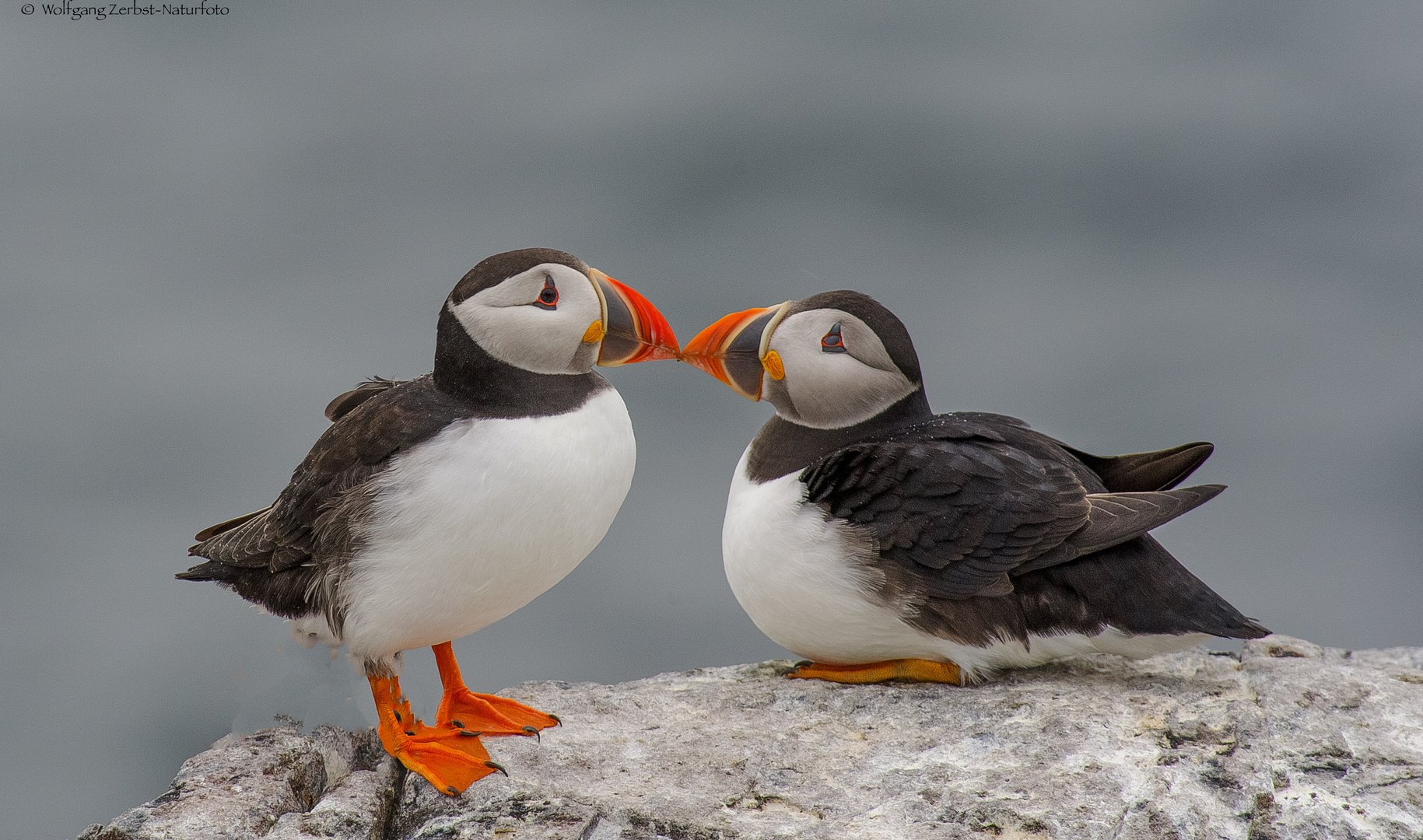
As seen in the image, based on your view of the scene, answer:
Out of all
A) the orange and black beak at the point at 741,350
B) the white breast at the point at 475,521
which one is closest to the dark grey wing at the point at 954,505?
the orange and black beak at the point at 741,350

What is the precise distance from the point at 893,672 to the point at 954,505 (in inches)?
24.6

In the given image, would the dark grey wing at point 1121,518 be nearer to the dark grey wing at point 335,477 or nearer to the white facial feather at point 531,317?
the white facial feather at point 531,317

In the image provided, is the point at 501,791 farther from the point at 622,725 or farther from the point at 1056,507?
the point at 1056,507

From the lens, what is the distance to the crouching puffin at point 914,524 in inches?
139

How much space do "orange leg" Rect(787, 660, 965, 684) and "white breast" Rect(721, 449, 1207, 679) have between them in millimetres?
24

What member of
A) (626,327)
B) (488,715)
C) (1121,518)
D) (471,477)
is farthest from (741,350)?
(488,715)

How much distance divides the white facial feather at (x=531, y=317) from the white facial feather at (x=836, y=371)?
800mm

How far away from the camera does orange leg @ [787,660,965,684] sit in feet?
12.5

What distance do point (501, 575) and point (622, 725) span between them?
68cm

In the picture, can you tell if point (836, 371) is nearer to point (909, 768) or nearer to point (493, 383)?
point (493, 383)

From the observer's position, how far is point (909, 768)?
10.3 feet

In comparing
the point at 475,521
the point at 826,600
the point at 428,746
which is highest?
the point at 475,521

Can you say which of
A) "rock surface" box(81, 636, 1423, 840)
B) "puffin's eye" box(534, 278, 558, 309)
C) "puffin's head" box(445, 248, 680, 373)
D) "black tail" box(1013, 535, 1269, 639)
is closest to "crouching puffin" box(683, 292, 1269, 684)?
"black tail" box(1013, 535, 1269, 639)

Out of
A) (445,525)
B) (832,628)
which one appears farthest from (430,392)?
(832,628)
